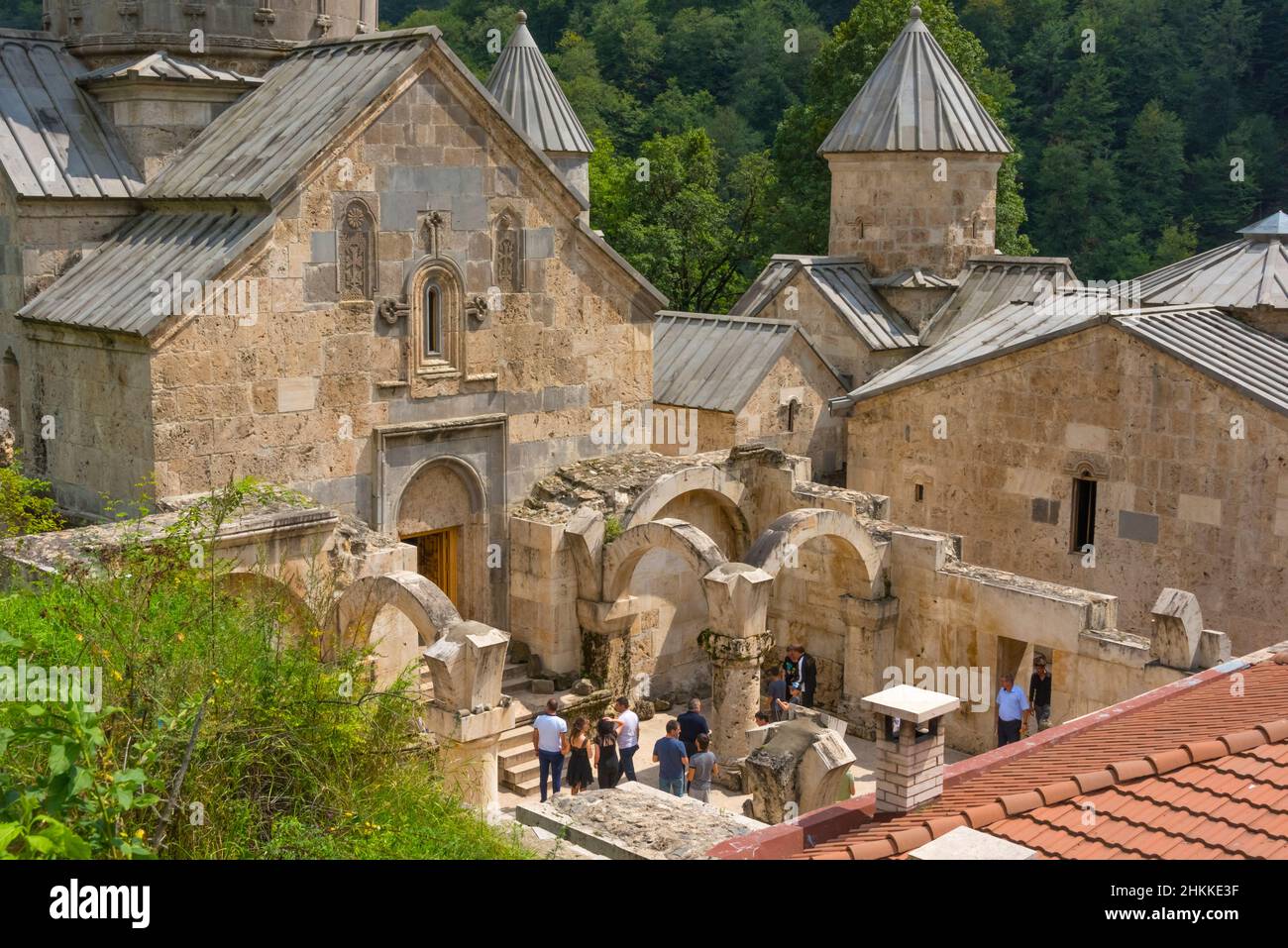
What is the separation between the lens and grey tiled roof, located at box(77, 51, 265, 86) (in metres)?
17.6

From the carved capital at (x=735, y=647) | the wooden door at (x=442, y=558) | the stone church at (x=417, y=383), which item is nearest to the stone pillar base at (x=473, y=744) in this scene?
the stone church at (x=417, y=383)

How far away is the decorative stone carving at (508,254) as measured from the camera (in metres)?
18.1

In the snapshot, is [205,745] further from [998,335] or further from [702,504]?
[998,335]

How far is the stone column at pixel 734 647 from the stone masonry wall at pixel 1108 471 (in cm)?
604

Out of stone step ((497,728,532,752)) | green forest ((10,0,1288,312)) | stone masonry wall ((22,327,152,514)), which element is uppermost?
green forest ((10,0,1288,312))

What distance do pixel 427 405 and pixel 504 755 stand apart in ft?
14.0

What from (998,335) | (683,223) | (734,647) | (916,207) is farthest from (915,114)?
(734,647)

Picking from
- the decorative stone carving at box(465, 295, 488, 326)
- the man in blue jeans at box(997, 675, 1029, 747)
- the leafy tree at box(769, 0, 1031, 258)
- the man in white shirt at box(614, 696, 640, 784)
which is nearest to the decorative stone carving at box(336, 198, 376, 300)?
the decorative stone carving at box(465, 295, 488, 326)

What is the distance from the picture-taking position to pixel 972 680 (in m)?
17.8

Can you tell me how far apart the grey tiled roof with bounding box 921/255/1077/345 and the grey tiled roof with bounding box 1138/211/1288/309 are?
370cm

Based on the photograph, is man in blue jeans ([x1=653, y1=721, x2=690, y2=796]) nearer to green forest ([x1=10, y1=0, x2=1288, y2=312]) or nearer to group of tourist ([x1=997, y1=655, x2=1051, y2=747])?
group of tourist ([x1=997, y1=655, x2=1051, y2=747])

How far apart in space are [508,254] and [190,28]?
488 centimetres
